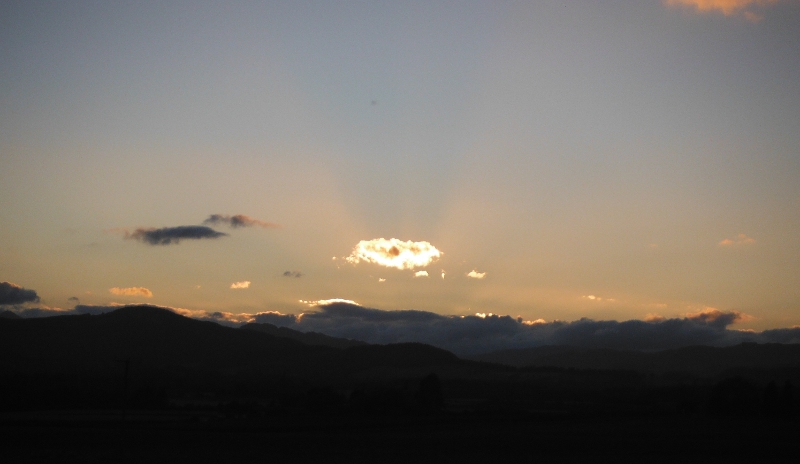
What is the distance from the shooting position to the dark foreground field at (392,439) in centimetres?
4903

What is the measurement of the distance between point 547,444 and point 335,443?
16602mm

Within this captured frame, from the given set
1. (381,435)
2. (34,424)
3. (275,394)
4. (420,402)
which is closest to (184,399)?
(275,394)

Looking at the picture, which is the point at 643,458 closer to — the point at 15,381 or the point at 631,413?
the point at 631,413

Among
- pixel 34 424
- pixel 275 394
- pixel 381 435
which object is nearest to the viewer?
pixel 381 435

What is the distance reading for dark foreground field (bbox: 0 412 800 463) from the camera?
161ft

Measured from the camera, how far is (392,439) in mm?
62062

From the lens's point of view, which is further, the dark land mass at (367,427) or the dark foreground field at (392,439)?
the dark land mass at (367,427)

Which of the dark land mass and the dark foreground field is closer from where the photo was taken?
the dark foreground field

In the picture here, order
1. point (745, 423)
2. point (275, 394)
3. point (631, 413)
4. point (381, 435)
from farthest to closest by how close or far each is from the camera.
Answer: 1. point (275, 394)
2. point (631, 413)
3. point (745, 423)
4. point (381, 435)

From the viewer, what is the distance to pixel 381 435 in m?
65.9

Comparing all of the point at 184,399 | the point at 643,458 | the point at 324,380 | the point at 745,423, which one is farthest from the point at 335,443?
the point at 324,380

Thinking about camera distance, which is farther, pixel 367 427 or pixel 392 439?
pixel 367 427

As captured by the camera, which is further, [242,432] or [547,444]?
[242,432]

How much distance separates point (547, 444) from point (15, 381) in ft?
255
